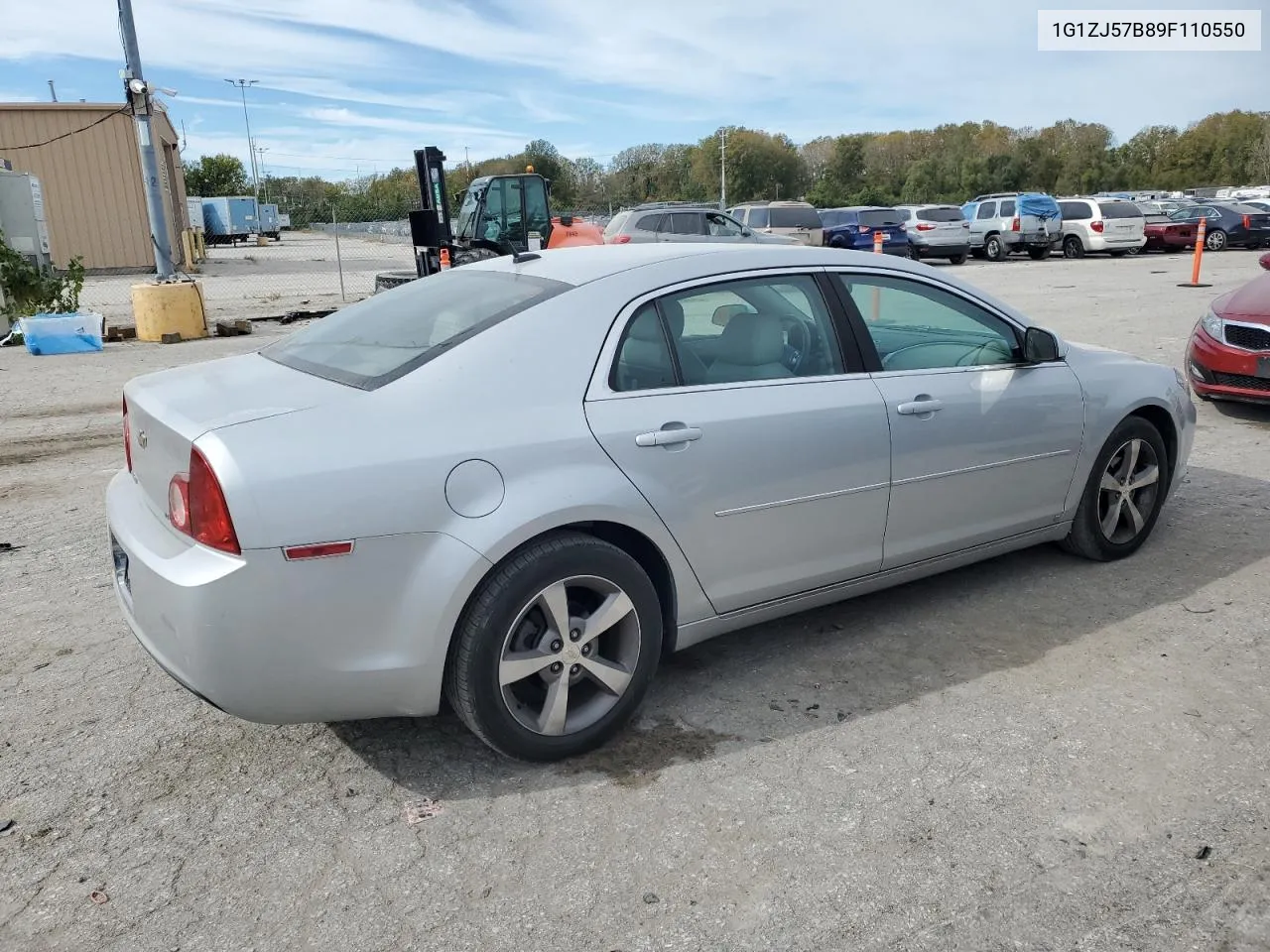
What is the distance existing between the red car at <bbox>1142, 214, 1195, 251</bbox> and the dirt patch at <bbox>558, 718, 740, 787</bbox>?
30.6 metres

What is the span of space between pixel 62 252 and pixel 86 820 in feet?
103

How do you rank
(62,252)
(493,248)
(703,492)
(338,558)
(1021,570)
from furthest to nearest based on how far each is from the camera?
(62,252) < (493,248) < (1021,570) < (703,492) < (338,558)

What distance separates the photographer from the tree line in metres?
78.1

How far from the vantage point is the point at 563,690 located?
10.0 ft

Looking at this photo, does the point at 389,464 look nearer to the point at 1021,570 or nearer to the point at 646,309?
the point at 646,309

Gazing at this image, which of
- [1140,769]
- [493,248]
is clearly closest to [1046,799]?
[1140,769]

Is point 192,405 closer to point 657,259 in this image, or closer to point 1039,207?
point 657,259

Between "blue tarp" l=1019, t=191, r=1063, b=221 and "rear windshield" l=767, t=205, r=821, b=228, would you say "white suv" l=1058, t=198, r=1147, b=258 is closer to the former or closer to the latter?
"blue tarp" l=1019, t=191, r=1063, b=221

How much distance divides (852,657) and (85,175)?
104 ft

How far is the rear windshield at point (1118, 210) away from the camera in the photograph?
28.3 metres

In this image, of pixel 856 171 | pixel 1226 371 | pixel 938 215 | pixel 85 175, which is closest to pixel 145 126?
pixel 1226 371

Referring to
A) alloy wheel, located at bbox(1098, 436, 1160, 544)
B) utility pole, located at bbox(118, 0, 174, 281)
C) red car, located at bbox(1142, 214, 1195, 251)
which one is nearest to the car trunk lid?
alloy wheel, located at bbox(1098, 436, 1160, 544)

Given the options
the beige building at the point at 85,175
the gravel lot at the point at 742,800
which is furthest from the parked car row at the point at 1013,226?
the gravel lot at the point at 742,800

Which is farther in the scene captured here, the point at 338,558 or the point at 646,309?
the point at 646,309
